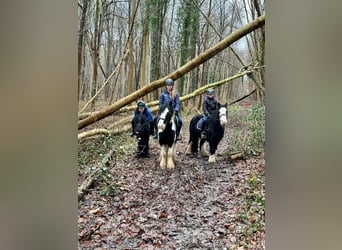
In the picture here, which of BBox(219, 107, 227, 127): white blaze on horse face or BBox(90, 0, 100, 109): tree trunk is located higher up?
BBox(90, 0, 100, 109): tree trunk

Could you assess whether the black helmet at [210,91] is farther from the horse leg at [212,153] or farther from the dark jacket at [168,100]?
the horse leg at [212,153]

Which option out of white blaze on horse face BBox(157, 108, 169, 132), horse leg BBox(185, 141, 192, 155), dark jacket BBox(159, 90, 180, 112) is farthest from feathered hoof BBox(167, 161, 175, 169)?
dark jacket BBox(159, 90, 180, 112)

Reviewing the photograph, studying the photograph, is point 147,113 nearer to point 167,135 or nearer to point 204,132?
point 167,135

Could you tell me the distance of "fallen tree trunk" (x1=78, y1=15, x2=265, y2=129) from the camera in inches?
84.8

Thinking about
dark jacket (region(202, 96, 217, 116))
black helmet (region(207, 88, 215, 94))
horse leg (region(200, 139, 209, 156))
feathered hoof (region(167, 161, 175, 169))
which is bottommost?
feathered hoof (region(167, 161, 175, 169))

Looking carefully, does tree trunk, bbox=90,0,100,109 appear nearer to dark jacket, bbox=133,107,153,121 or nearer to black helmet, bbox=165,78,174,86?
dark jacket, bbox=133,107,153,121

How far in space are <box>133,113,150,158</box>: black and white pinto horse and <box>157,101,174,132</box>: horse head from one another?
0.09 m
